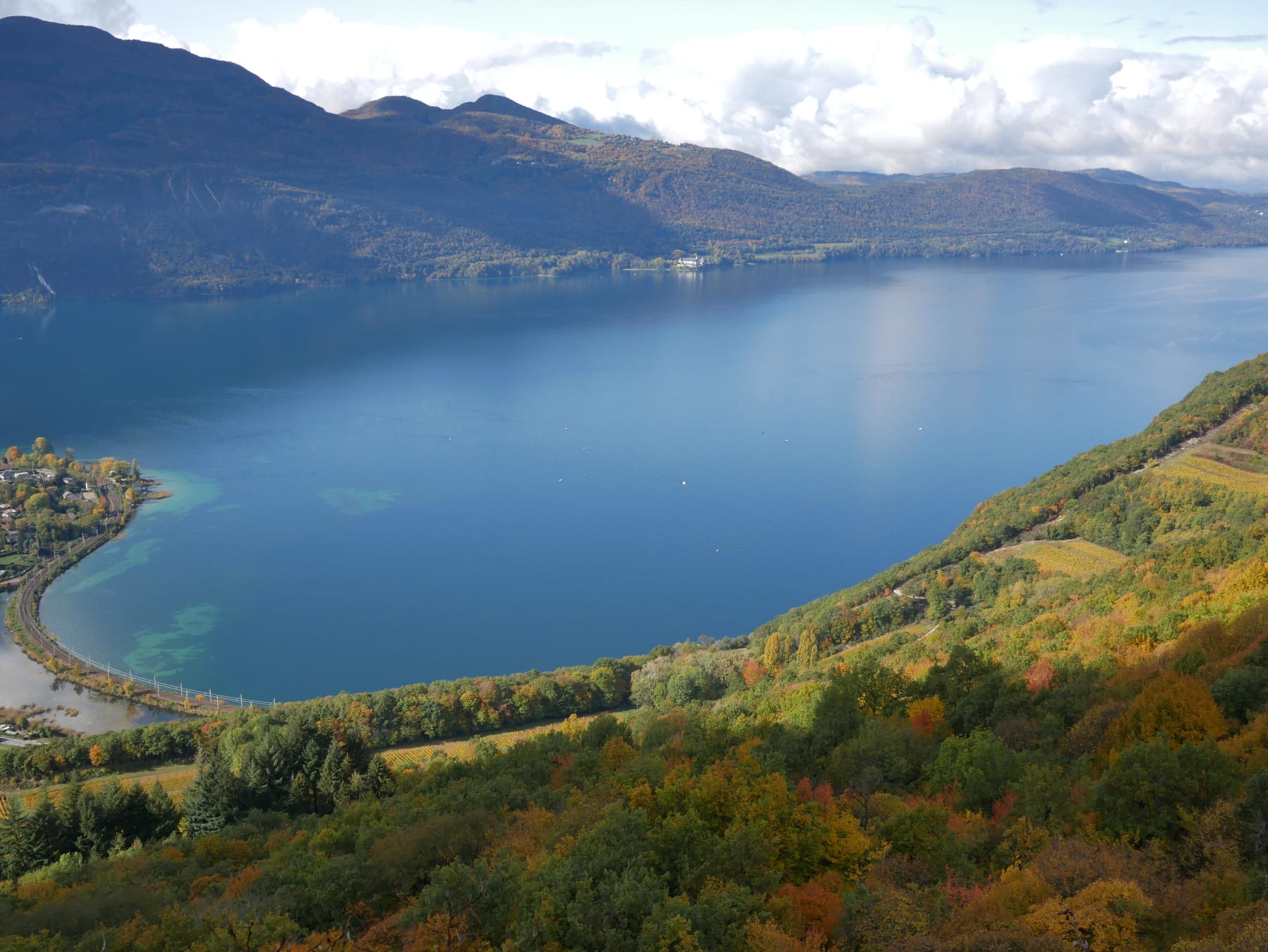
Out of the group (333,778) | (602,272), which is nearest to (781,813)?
(333,778)

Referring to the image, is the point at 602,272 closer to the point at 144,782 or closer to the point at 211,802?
the point at 144,782

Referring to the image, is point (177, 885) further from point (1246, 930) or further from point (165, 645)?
point (165, 645)

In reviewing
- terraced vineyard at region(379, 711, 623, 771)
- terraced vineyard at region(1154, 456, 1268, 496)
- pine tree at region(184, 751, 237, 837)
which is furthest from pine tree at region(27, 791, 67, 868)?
terraced vineyard at region(1154, 456, 1268, 496)

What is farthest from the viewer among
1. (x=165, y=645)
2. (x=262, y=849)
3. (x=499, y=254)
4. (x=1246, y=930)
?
(x=499, y=254)

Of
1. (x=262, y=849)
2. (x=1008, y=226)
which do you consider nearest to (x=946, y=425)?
(x=262, y=849)

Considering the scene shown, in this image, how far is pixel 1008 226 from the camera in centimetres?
19000

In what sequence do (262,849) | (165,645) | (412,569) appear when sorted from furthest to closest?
(412,569) < (165,645) < (262,849)

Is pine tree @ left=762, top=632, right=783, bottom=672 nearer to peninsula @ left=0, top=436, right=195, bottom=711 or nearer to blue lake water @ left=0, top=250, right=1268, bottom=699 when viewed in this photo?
blue lake water @ left=0, top=250, right=1268, bottom=699

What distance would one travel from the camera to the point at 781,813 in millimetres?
11117

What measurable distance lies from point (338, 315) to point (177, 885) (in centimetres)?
9479

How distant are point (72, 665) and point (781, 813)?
2909 cm

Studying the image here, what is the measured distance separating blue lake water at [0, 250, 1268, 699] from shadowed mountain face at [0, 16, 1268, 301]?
82.2 ft

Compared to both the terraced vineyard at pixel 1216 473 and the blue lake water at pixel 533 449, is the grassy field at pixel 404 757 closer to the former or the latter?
the blue lake water at pixel 533 449

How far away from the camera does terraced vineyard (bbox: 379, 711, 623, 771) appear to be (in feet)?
77.2
